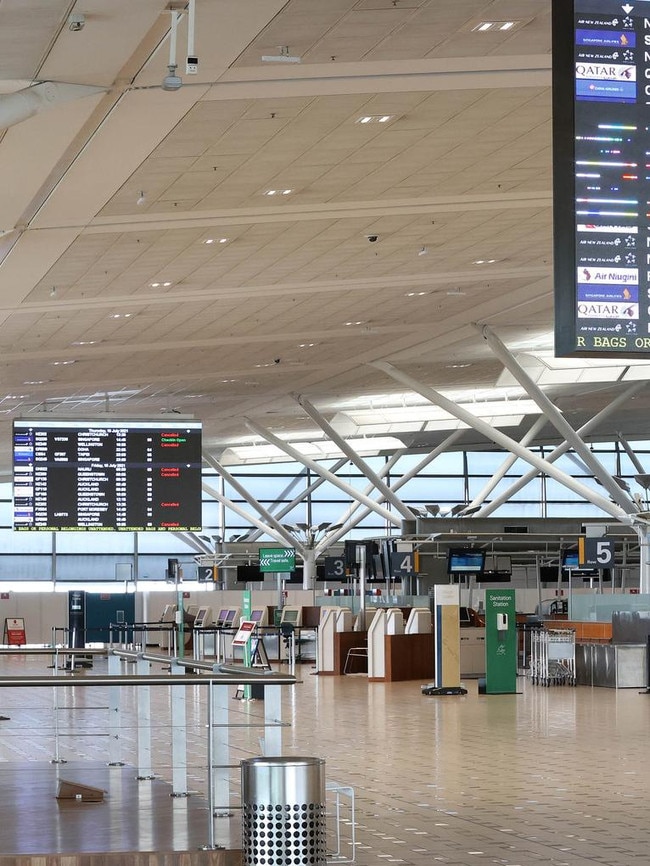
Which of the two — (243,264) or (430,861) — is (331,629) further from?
(430,861)

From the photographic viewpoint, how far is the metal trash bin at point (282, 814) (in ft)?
23.2

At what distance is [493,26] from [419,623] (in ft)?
58.5

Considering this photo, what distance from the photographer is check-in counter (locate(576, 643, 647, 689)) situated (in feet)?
76.3

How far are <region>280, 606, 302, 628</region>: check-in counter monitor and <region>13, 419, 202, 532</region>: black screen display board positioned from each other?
907 centimetres

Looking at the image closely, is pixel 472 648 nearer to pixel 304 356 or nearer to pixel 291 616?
pixel 291 616

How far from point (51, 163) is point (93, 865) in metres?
7.49

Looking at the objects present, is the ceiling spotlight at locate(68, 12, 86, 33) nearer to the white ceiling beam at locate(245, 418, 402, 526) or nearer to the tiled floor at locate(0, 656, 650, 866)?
the tiled floor at locate(0, 656, 650, 866)

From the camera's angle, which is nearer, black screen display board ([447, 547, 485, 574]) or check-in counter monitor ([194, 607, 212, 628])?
black screen display board ([447, 547, 485, 574])

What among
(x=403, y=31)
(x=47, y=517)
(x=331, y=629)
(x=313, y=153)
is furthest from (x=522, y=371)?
(x=403, y=31)

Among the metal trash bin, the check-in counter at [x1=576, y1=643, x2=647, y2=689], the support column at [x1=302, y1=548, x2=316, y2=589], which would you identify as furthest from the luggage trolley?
the support column at [x1=302, y1=548, x2=316, y2=589]

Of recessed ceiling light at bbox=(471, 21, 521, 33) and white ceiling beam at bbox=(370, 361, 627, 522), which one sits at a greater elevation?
recessed ceiling light at bbox=(471, 21, 521, 33)

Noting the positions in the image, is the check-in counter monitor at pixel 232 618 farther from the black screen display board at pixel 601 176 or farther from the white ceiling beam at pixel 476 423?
the black screen display board at pixel 601 176

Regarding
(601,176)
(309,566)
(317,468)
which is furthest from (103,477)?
(309,566)

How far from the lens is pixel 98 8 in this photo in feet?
30.1
